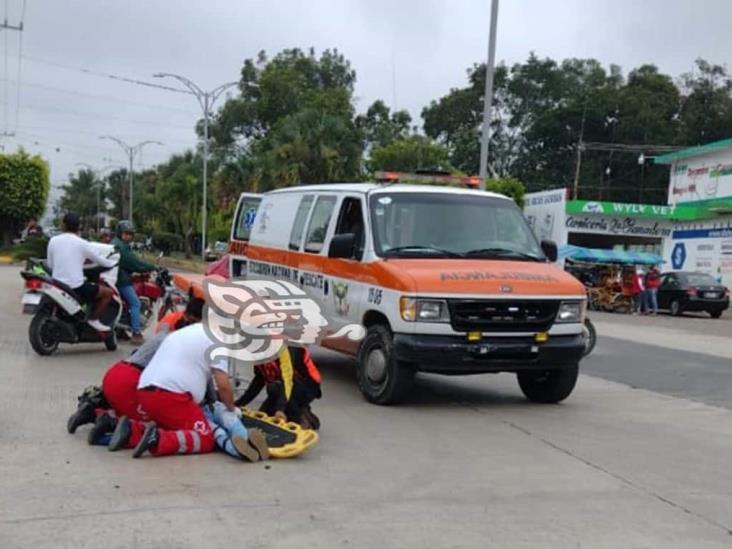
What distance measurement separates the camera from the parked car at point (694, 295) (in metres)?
28.0

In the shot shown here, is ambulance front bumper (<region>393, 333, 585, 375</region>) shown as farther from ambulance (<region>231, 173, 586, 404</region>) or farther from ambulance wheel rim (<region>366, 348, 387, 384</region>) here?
ambulance wheel rim (<region>366, 348, 387, 384</region>)

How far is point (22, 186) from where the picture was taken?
1738 inches

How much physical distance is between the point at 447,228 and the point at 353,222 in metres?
1.08

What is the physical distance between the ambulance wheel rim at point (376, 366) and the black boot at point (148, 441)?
2.74m

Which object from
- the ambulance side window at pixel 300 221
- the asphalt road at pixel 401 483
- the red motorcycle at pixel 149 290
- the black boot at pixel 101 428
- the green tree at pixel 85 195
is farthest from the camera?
the green tree at pixel 85 195

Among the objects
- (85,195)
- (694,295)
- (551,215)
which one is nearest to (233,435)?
(694,295)

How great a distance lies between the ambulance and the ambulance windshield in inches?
0.5

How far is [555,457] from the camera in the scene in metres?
6.50

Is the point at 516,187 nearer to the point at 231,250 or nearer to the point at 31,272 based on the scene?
the point at 231,250

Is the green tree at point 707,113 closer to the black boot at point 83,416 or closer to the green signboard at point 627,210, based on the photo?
the green signboard at point 627,210

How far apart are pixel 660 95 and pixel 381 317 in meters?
60.0

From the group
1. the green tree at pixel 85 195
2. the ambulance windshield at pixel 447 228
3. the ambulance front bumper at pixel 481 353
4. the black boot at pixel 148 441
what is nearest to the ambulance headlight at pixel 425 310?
the ambulance front bumper at pixel 481 353

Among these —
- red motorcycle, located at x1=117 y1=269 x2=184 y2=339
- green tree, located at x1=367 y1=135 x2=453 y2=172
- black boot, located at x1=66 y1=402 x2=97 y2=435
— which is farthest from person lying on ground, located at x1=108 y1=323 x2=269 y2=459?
green tree, located at x1=367 y1=135 x2=453 y2=172

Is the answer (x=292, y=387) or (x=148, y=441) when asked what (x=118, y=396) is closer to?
(x=148, y=441)
